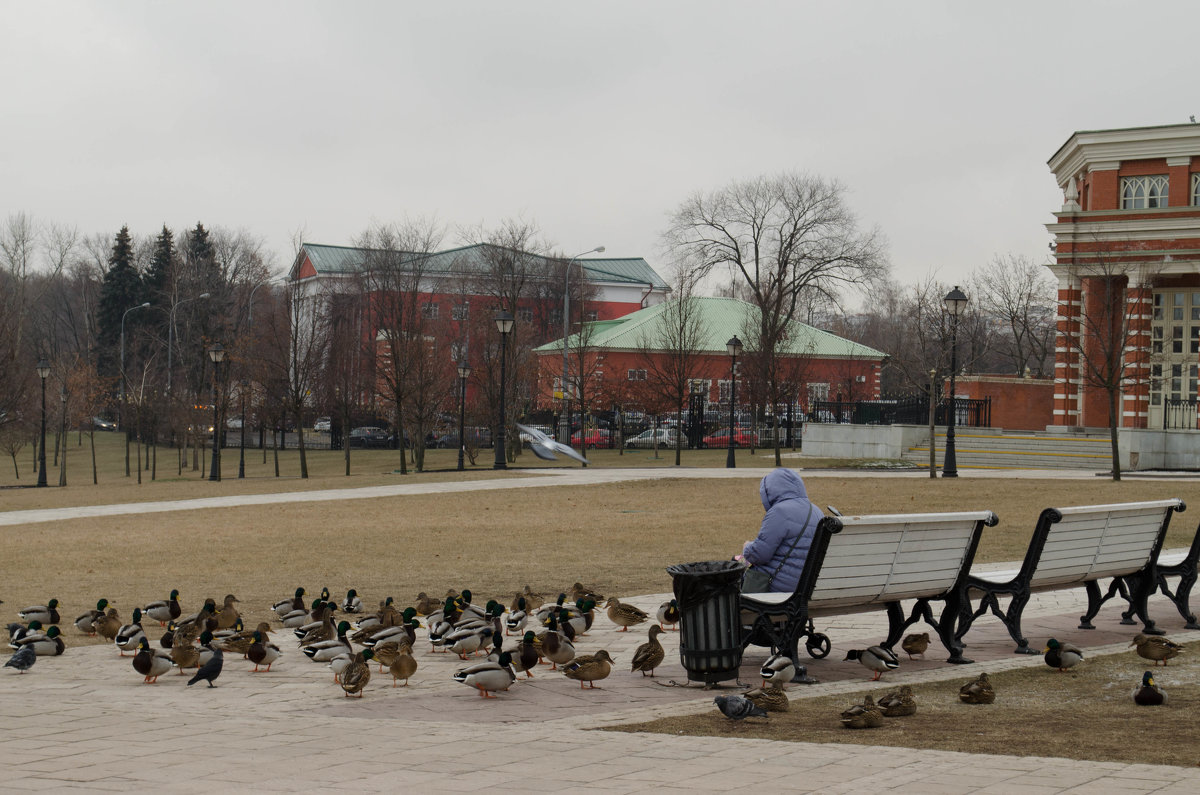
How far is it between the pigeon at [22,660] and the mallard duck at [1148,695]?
731 cm

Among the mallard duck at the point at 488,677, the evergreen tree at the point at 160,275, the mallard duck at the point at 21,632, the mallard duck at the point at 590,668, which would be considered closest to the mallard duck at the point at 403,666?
the mallard duck at the point at 488,677

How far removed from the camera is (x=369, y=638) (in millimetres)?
8680

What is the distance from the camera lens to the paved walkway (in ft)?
16.2

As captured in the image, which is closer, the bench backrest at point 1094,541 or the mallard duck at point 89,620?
the bench backrest at point 1094,541

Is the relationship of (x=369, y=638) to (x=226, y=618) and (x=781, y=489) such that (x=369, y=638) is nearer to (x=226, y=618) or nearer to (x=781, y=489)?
(x=226, y=618)

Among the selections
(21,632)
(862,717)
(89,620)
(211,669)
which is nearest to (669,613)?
(211,669)

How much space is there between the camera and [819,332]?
242ft

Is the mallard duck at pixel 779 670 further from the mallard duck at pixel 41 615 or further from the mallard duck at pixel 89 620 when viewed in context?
the mallard duck at pixel 41 615

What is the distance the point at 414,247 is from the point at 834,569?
2885 inches

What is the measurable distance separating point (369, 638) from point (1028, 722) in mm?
4708

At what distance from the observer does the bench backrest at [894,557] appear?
24.2 feet

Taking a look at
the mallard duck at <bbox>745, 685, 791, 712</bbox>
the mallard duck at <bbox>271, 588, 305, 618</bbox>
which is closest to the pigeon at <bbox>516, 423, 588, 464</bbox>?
the mallard duck at <bbox>271, 588, 305, 618</bbox>

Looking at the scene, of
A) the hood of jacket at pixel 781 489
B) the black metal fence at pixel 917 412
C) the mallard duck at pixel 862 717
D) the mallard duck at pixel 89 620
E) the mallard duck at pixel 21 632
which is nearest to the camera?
the mallard duck at pixel 862 717

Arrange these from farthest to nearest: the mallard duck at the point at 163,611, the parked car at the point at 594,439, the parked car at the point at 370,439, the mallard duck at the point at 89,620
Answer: the parked car at the point at 370,439 → the parked car at the point at 594,439 → the mallard duck at the point at 163,611 → the mallard duck at the point at 89,620
